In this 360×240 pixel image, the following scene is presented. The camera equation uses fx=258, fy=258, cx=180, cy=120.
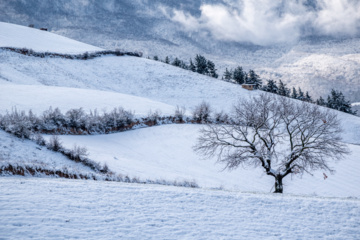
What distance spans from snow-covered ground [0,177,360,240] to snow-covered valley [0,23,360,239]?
3 centimetres

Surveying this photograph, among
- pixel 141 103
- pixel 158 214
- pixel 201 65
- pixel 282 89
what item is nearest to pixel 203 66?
pixel 201 65

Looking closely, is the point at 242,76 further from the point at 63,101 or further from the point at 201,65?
the point at 63,101

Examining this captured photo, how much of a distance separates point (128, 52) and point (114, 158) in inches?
2308

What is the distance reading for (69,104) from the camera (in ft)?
85.1

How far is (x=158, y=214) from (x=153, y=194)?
4.09 ft

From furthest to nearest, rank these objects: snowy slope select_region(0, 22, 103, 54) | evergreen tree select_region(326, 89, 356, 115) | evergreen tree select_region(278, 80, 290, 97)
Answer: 1. evergreen tree select_region(278, 80, 290, 97)
2. evergreen tree select_region(326, 89, 356, 115)
3. snowy slope select_region(0, 22, 103, 54)

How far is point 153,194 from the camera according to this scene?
895 centimetres

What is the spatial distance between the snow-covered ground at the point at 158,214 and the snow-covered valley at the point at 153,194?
0.03m

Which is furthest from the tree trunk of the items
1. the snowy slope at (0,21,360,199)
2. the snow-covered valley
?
the snowy slope at (0,21,360,199)

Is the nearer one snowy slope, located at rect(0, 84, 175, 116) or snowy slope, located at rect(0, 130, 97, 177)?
snowy slope, located at rect(0, 130, 97, 177)

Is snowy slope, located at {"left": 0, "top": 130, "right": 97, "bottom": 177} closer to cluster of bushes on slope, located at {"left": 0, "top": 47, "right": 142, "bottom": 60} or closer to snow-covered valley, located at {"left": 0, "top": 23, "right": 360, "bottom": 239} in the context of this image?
snow-covered valley, located at {"left": 0, "top": 23, "right": 360, "bottom": 239}

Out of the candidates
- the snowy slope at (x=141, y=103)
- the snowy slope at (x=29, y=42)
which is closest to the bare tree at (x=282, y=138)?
the snowy slope at (x=141, y=103)

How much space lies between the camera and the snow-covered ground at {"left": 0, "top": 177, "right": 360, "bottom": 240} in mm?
6676

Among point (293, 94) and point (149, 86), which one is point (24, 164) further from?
point (293, 94)
